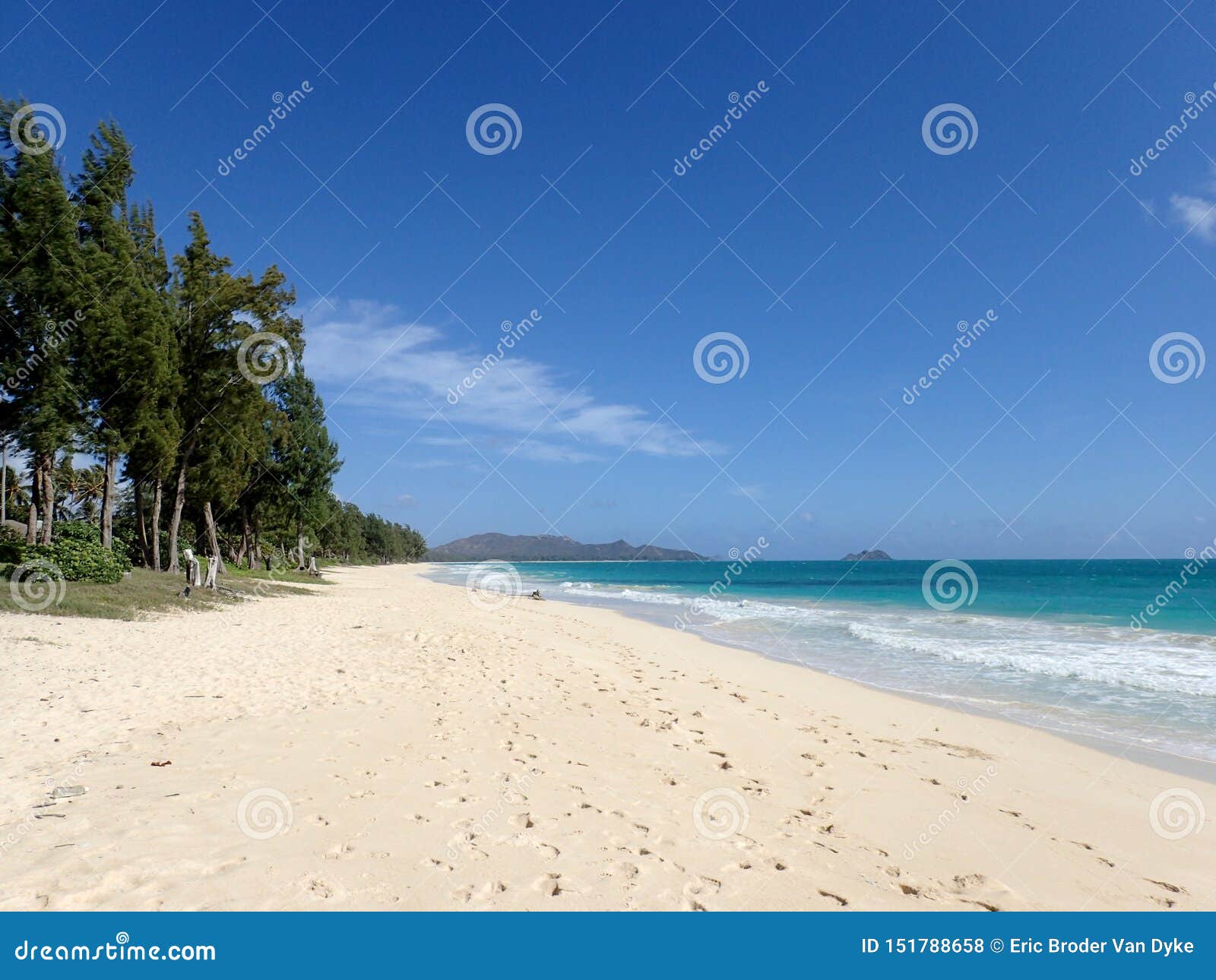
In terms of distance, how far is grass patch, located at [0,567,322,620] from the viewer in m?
14.3

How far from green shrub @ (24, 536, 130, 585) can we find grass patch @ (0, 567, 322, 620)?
0.41m

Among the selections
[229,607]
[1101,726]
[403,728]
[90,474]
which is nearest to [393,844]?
[403,728]

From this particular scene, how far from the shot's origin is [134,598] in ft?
55.4

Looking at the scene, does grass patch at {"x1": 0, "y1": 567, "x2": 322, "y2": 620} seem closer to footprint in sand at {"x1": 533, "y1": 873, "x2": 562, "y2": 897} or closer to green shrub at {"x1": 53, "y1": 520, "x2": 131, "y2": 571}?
green shrub at {"x1": 53, "y1": 520, "x2": 131, "y2": 571}

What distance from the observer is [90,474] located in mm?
45406

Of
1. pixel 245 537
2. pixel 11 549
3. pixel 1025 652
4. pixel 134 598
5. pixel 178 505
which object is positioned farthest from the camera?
pixel 245 537

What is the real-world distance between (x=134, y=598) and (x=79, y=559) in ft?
7.42

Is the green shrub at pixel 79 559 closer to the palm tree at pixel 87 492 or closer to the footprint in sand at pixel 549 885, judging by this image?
the footprint in sand at pixel 549 885

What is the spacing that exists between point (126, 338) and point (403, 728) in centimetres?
1961

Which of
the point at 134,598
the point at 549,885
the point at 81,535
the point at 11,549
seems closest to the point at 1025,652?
the point at 549,885

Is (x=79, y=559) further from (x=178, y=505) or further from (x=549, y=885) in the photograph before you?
(x=549, y=885)

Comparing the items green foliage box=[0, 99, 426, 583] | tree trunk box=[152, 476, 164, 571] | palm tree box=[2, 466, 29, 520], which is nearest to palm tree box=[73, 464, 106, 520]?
palm tree box=[2, 466, 29, 520]

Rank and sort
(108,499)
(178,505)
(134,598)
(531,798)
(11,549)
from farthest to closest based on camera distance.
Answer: (178,505)
(108,499)
(11,549)
(134,598)
(531,798)

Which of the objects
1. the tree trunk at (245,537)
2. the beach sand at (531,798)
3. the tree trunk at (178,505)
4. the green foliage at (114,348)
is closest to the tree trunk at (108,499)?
the green foliage at (114,348)
